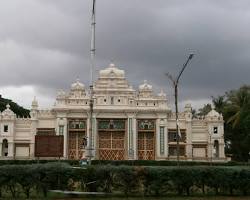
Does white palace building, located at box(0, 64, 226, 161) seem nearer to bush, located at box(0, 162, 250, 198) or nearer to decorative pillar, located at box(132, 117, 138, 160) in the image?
decorative pillar, located at box(132, 117, 138, 160)

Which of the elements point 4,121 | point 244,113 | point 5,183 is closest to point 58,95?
point 4,121

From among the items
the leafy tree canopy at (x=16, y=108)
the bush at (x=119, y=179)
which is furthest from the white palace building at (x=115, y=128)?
the bush at (x=119, y=179)

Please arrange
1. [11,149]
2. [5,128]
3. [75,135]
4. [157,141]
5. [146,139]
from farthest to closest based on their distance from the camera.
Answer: [146,139]
[75,135]
[5,128]
[157,141]
[11,149]

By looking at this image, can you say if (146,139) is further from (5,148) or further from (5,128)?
(5,148)

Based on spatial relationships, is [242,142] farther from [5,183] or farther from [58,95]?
[5,183]

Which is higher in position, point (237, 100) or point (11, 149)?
point (237, 100)

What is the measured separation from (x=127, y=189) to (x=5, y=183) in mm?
5109

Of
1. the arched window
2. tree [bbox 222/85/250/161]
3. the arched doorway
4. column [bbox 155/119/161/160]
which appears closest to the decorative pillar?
column [bbox 155/119/161/160]

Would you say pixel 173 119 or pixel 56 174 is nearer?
pixel 56 174

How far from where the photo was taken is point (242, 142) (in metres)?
65.4

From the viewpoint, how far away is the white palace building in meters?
60.7

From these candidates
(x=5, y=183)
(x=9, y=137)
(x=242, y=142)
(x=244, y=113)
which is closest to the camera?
(x=5, y=183)

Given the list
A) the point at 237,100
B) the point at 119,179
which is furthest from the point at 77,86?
the point at 119,179

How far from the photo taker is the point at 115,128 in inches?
2413
